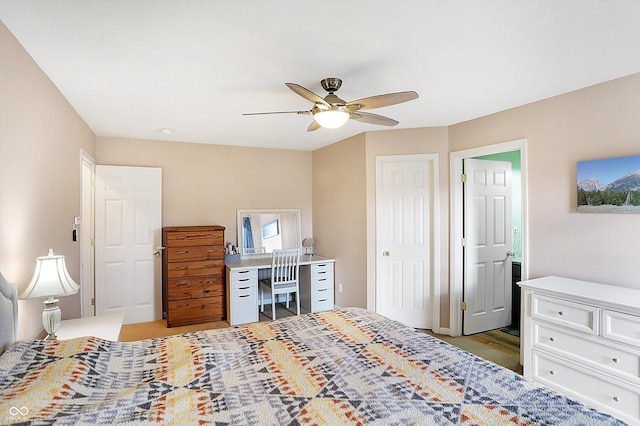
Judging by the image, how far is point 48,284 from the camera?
75.0 inches

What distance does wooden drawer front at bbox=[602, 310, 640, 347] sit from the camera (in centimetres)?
198

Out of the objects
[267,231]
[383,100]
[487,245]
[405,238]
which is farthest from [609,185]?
[267,231]

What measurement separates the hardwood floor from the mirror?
3.21 ft

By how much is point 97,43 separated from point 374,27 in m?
1.48

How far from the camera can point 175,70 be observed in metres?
2.22

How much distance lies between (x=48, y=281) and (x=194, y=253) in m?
2.26

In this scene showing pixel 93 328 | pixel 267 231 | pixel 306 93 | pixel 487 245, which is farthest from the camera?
pixel 267 231

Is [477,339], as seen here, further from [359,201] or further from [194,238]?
[194,238]

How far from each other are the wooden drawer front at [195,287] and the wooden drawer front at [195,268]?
5 centimetres

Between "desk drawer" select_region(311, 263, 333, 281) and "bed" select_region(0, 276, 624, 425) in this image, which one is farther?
"desk drawer" select_region(311, 263, 333, 281)

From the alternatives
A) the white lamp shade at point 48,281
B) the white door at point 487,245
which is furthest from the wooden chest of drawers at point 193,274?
the white door at point 487,245

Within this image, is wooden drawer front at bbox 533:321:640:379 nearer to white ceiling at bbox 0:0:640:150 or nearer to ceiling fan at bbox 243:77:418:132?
white ceiling at bbox 0:0:640:150

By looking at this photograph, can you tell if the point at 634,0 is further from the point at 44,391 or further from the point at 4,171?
the point at 4,171

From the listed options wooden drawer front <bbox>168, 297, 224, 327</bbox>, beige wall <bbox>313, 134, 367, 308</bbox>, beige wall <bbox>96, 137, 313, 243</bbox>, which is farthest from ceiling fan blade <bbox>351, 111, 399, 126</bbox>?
wooden drawer front <bbox>168, 297, 224, 327</bbox>
